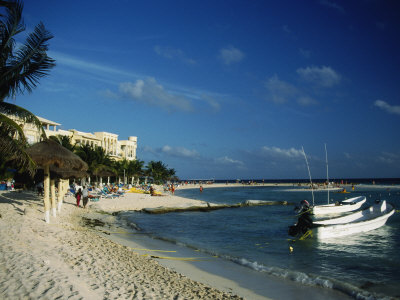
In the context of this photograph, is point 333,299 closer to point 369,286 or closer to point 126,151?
point 369,286

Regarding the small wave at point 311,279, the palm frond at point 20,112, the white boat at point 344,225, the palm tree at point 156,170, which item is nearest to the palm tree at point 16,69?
the palm frond at point 20,112

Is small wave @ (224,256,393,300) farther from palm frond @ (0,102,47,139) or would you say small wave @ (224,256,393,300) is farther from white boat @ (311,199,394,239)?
palm frond @ (0,102,47,139)

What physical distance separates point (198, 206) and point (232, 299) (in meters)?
24.8

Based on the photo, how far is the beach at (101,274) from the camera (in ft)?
19.1

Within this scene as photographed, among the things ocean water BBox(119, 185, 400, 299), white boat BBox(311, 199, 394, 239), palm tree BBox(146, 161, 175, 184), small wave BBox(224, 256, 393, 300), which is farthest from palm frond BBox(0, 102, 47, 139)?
palm tree BBox(146, 161, 175, 184)

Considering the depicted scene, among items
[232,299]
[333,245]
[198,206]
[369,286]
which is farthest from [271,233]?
[198,206]

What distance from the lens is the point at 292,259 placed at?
11.3 metres

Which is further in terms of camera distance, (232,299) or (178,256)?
(178,256)

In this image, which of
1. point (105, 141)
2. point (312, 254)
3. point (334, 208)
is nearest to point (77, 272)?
point (312, 254)

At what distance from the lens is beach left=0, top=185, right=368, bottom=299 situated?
19.1 ft

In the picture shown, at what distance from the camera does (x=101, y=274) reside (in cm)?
715

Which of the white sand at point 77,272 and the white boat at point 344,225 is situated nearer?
the white sand at point 77,272

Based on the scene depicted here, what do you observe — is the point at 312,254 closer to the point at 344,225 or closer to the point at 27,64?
the point at 344,225

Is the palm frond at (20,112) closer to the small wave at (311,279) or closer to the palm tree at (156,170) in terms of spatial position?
the small wave at (311,279)
